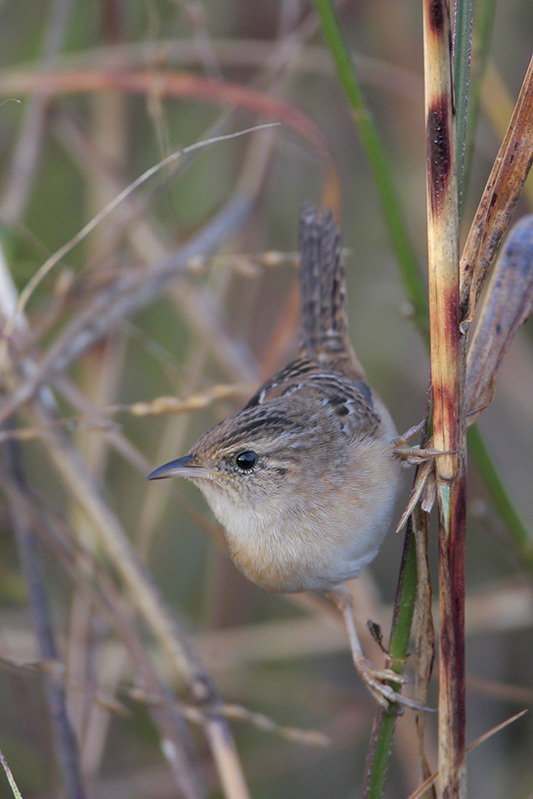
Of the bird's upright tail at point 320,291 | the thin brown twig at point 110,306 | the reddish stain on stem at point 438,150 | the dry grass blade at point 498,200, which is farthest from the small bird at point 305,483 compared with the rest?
the reddish stain on stem at point 438,150

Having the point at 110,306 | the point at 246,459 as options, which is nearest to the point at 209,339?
the point at 110,306

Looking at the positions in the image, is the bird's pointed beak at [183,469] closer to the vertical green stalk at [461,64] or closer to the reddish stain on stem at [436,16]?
the vertical green stalk at [461,64]

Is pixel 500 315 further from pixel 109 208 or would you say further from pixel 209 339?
pixel 209 339

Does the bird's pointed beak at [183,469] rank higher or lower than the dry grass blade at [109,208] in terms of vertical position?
lower

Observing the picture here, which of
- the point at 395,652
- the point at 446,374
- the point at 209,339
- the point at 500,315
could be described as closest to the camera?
the point at 446,374

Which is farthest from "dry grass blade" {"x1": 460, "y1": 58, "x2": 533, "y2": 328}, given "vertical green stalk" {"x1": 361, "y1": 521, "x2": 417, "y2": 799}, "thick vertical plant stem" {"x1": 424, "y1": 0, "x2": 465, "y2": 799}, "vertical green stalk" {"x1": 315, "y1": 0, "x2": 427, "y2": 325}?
"vertical green stalk" {"x1": 315, "y1": 0, "x2": 427, "y2": 325}
